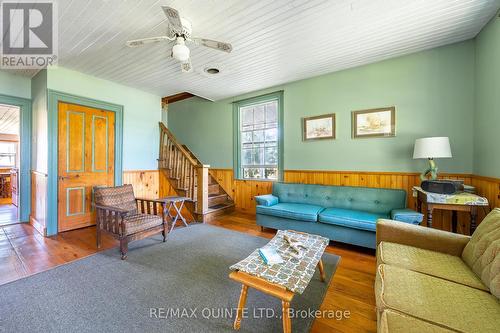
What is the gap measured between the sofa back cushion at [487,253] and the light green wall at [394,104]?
5.59 feet

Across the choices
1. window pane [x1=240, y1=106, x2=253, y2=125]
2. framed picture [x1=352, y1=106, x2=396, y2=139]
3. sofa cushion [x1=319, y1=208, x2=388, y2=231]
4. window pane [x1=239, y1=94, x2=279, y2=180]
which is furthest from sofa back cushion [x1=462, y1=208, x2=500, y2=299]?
window pane [x1=240, y1=106, x2=253, y2=125]

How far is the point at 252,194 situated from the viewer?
4566 millimetres

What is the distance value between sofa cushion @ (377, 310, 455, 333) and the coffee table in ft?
1.35

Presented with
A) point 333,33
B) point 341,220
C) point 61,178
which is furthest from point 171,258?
point 333,33

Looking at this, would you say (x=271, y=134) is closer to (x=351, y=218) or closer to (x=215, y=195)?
(x=215, y=195)

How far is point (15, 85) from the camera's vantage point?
3547 mm

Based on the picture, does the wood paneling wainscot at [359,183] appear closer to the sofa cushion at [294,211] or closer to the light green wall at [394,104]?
the light green wall at [394,104]

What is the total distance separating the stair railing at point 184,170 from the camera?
3.92 m

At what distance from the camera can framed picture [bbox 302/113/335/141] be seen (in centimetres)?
358

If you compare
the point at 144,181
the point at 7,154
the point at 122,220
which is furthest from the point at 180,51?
the point at 7,154

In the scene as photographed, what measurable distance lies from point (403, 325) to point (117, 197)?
349 centimetres

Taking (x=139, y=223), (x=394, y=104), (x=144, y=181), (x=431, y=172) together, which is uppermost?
(x=394, y=104)

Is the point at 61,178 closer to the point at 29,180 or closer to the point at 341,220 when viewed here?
the point at 29,180

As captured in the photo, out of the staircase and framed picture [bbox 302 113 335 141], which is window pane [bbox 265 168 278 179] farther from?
the staircase
